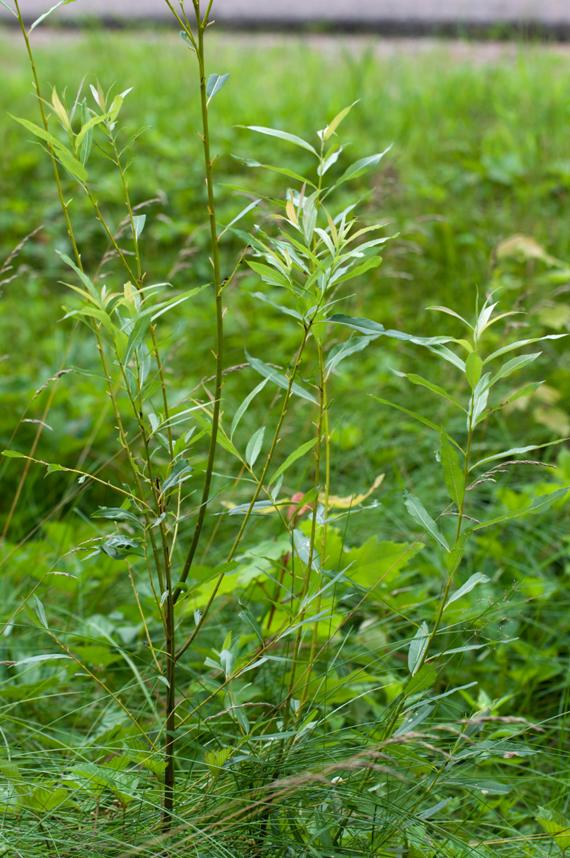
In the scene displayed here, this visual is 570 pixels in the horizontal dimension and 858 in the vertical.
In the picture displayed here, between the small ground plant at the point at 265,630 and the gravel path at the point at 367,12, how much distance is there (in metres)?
3.89

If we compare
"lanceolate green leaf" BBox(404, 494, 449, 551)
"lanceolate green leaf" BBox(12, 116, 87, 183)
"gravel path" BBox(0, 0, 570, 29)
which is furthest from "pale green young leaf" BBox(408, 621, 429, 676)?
"gravel path" BBox(0, 0, 570, 29)

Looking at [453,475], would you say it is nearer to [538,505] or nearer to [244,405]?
[538,505]

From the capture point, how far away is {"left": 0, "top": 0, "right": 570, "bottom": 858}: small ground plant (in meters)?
1.27

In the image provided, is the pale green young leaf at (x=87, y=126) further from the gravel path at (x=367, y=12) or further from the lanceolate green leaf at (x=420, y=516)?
the gravel path at (x=367, y=12)

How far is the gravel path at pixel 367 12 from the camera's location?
588 centimetres

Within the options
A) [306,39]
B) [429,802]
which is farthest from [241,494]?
[306,39]

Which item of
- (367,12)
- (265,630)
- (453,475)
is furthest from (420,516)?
(367,12)

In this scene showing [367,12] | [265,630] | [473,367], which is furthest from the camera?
[367,12]

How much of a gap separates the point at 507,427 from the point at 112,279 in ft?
5.78

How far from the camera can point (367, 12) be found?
247 inches

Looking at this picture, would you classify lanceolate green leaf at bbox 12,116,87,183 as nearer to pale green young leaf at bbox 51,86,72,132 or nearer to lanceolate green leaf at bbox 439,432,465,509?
pale green young leaf at bbox 51,86,72,132

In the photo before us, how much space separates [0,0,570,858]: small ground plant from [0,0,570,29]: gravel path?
3.89 meters

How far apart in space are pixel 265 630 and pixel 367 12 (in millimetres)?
5316

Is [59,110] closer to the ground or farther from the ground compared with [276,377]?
farther from the ground
